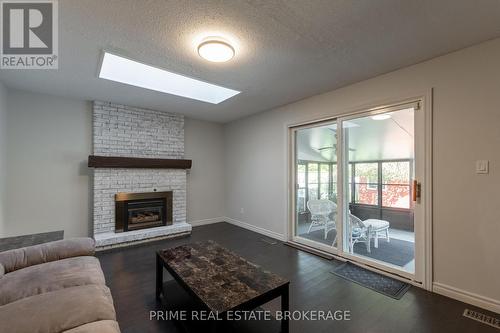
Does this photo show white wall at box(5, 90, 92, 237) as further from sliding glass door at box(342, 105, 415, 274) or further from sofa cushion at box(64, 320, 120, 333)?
sliding glass door at box(342, 105, 415, 274)

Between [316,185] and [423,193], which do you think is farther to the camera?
[316,185]

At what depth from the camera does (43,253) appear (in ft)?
6.84

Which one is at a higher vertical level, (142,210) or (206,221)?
(142,210)

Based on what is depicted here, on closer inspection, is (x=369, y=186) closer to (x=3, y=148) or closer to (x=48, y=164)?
(x=48, y=164)

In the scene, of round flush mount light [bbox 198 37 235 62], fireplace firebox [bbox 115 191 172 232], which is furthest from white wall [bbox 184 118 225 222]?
round flush mount light [bbox 198 37 235 62]

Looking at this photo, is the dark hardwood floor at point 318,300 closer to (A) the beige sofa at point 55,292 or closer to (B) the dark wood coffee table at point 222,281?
(B) the dark wood coffee table at point 222,281

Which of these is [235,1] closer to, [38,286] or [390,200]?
[38,286]

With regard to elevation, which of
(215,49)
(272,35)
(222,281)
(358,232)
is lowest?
(358,232)

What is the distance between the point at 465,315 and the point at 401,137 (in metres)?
2.01

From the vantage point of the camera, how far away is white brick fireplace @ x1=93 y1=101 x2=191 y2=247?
400cm

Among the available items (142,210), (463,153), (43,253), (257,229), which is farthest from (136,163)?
(463,153)

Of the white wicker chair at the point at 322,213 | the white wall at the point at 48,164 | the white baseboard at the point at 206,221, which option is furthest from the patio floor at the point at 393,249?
the white wall at the point at 48,164

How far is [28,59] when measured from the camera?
257 cm

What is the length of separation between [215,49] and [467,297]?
11.4 feet
